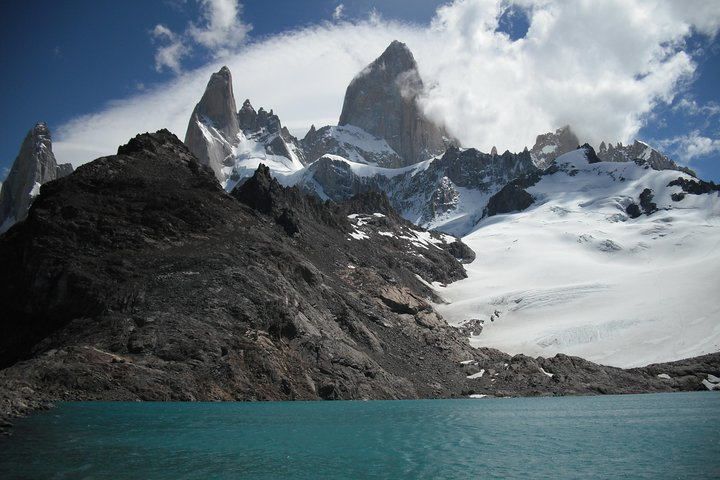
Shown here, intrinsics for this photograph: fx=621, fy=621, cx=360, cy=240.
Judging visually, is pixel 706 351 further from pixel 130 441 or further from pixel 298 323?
pixel 130 441

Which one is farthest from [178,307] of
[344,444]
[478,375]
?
[478,375]

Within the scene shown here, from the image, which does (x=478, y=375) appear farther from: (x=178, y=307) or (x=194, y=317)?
(x=178, y=307)

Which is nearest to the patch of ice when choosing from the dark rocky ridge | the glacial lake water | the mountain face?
the dark rocky ridge

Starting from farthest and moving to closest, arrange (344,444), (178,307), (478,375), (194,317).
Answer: (478,375), (178,307), (194,317), (344,444)

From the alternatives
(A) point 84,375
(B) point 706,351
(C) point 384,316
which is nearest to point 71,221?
(A) point 84,375

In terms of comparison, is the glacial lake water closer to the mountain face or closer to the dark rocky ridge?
the dark rocky ridge

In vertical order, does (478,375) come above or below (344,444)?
above

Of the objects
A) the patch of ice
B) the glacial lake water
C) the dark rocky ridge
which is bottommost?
Result: the glacial lake water
